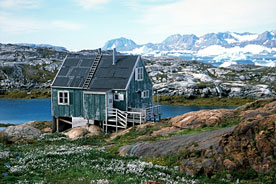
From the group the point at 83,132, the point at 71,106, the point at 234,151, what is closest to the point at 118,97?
the point at 83,132

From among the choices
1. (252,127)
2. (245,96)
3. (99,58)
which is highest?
(99,58)

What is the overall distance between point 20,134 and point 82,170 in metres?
Answer: 23.5

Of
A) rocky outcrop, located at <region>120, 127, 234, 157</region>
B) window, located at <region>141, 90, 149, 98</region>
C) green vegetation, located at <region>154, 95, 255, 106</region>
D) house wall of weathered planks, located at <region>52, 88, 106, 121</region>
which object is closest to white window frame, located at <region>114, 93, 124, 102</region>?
house wall of weathered planks, located at <region>52, 88, 106, 121</region>

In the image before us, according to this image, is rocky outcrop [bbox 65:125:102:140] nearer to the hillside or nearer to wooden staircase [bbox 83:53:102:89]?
wooden staircase [bbox 83:53:102:89]

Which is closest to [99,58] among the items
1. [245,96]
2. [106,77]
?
[106,77]

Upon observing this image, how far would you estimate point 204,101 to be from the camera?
114 meters

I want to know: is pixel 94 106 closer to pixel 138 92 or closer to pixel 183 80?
pixel 138 92

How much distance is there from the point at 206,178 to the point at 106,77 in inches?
1212

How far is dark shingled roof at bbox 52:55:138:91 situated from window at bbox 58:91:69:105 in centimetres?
124

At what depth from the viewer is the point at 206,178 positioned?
1734 centimetres

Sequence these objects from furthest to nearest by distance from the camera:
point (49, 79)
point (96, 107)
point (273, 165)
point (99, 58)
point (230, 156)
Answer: point (49, 79) → point (99, 58) → point (96, 107) → point (230, 156) → point (273, 165)

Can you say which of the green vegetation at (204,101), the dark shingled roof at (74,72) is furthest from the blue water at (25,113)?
the green vegetation at (204,101)

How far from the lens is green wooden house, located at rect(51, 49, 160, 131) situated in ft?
145

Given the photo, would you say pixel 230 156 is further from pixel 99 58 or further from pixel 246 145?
pixel 99 58
